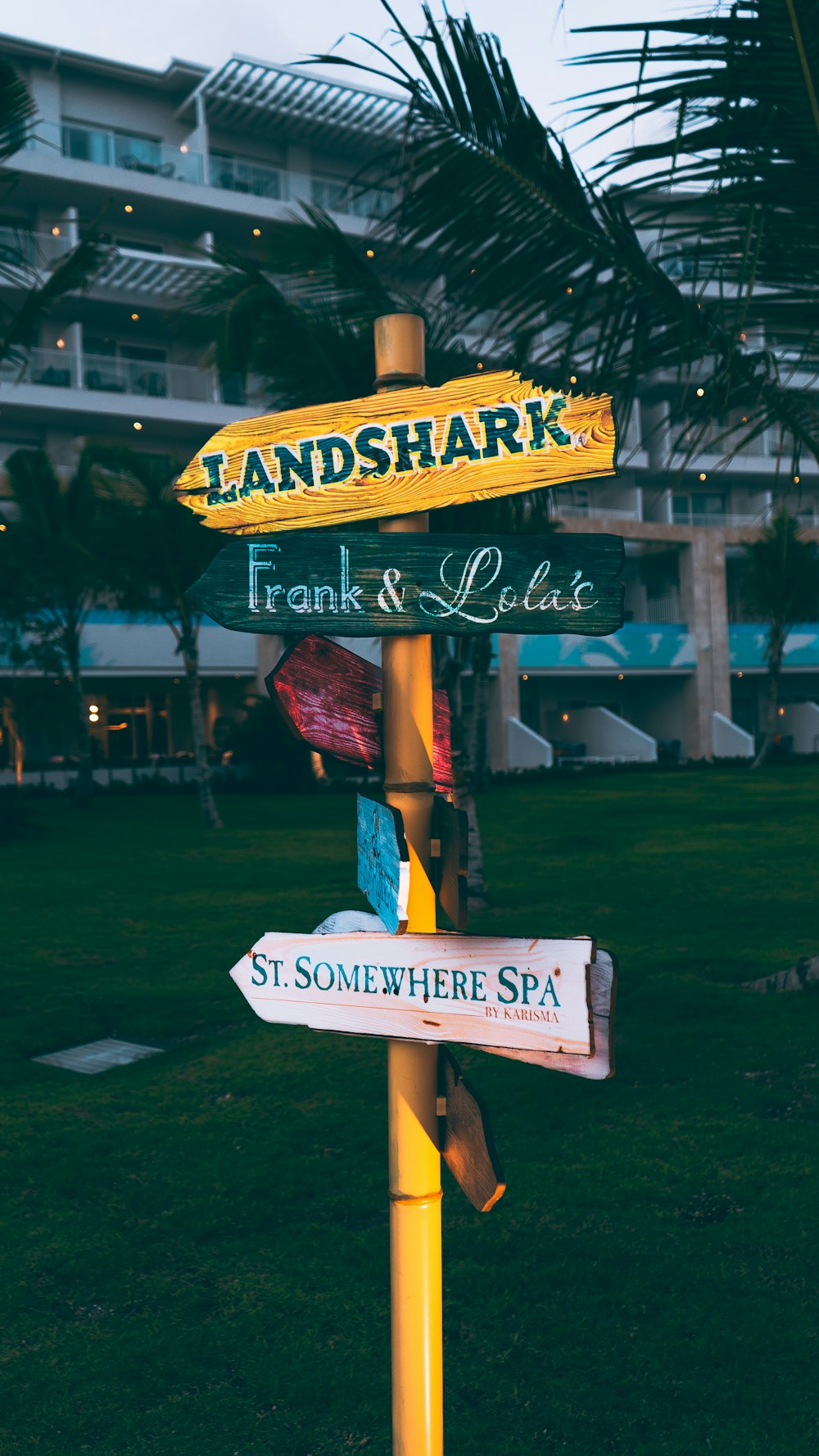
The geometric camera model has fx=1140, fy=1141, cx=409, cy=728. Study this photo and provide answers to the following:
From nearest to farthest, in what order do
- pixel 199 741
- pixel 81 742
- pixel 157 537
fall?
1. pixel 157 537
2. pixel 199 741
3. pixel 81 742

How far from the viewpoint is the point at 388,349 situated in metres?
2.69

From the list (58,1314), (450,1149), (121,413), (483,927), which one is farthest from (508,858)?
(121,413)

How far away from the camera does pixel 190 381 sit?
125 feet

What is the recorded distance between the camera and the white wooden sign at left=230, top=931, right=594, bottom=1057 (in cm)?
227

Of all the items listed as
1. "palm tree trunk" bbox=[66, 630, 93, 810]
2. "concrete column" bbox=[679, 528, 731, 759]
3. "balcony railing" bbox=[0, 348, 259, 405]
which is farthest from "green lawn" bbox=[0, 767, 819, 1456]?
"concrete column" bbox=[679, 528, 731, 759]

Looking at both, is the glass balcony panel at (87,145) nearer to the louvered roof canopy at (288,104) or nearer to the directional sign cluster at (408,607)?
the louvered roof canopy at (288,104)

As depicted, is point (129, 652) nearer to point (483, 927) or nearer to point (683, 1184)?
point (483, 927)

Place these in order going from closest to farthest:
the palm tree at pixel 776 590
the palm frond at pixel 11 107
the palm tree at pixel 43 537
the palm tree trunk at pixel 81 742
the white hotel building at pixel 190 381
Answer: the palm frond at pixel 11 107
the palm tree at pixel 43 537
the palm tree trunk at pixel 81 742
the palm tree at pixel 776 590
the white hotel building at pixel 190 381

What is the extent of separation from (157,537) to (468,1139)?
1932cm

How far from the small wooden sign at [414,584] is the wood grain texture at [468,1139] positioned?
3.19ft

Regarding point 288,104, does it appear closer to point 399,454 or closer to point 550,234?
point 550,234

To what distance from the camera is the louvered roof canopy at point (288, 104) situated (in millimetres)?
35844

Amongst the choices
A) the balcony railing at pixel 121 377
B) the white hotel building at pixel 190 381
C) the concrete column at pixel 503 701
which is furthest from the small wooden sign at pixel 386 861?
the concrete column at pixel 503 701

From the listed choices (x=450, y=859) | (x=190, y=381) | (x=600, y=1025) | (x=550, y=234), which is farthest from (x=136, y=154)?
(x=600, y=1025)
